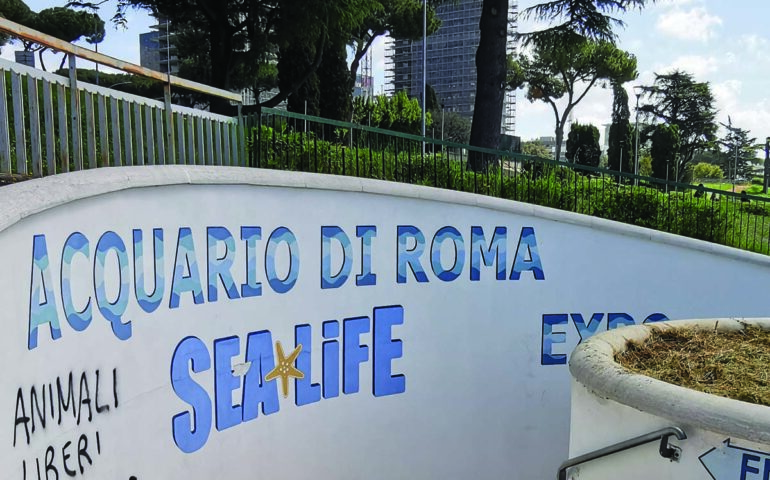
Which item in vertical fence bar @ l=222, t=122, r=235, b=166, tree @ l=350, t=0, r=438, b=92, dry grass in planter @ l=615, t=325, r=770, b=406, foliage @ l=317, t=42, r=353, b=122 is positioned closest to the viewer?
dry grass in planter @ l=615, t=325, r=770, b=406

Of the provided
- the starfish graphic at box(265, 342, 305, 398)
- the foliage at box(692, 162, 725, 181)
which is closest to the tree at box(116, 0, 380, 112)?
the starfish graphic at box(265, 342, 305, 398)

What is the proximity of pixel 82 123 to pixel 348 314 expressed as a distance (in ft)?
7.32

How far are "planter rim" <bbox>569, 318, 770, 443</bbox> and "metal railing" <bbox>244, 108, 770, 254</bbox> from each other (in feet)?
13.8

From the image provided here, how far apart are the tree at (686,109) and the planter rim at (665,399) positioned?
2332 inches

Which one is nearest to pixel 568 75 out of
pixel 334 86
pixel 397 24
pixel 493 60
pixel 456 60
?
pixel 397 24

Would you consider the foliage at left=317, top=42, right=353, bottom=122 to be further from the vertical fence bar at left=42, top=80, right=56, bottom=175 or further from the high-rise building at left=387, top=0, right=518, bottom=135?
the high-rise building at left=387, top=0, right=518, bottom=135

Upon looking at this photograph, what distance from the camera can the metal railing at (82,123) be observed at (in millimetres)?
3600

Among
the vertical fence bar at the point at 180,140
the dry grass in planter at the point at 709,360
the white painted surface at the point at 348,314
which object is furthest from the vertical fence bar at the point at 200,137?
the dry grass in planter at the point at 709,360

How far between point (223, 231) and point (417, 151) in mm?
3821

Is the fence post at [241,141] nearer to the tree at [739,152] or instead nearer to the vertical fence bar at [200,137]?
the vertical fence bar at [200,137]

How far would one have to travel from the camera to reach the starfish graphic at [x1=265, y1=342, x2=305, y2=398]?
443 cm

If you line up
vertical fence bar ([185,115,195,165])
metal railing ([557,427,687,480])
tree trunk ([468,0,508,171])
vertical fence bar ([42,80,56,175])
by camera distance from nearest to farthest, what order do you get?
metal railing ([557,427,687,480]) < vertical fence bar ([42,80,56,175]) < vertical fence bar ([185,115,195,165]) < tree trunk ([468,0,508,171])

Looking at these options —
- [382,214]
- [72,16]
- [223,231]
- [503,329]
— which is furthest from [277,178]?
[72,16]

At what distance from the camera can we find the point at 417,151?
745 cm
